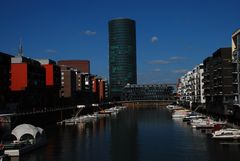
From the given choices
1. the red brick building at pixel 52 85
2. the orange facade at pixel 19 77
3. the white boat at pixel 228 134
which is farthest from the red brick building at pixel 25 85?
the white boat at pixel 228 134

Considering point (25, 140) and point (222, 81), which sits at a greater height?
point (222, 81)

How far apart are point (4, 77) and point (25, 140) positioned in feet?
156

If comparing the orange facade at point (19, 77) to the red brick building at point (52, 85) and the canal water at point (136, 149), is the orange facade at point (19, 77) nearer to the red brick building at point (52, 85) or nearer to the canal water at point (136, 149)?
the red brick building at point (52, 85)

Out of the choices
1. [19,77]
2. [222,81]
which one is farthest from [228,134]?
[19,77]

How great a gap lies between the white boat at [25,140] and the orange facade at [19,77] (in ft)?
201

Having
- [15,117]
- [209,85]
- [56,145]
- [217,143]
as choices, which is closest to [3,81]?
[15,117]

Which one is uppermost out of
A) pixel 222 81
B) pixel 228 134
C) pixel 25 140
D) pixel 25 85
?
pixel 25 85

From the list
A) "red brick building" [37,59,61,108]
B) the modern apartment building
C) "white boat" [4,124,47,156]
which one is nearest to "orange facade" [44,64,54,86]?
"red brick building" [37,59,61,108]

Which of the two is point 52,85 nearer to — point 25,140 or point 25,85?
point 25,85

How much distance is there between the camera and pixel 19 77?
431 feet

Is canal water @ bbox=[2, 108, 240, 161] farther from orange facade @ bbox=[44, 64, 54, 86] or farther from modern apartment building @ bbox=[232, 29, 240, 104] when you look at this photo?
orange facade @ bbox=[44, 64, 54, 86]

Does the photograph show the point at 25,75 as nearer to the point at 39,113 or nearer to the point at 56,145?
the point at 39,113

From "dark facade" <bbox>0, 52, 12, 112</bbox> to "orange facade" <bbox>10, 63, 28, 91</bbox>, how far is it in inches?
696

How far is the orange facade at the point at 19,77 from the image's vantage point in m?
130
